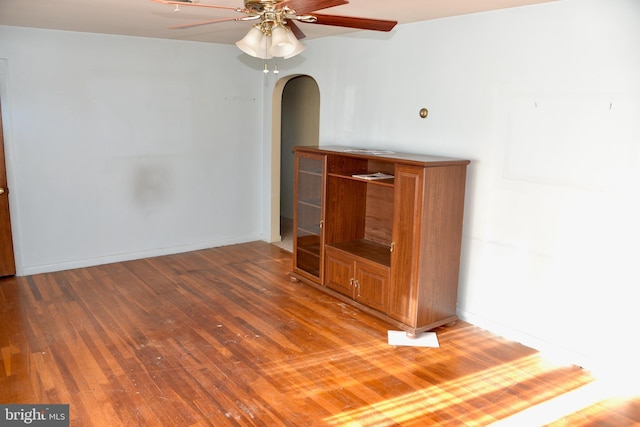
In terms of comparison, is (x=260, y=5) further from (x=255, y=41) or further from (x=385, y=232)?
(x=385, y=232)

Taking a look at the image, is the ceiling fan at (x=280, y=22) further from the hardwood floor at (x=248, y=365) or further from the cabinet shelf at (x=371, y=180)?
the hardwood floor at (x=248, y=365)

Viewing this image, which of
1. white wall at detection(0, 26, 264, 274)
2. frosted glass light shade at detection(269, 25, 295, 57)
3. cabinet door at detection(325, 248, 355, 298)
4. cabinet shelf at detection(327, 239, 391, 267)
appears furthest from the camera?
white wall at detection(0, 26, 264, 274)

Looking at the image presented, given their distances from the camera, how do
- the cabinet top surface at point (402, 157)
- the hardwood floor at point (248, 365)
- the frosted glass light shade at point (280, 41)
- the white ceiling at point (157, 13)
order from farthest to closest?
the cabinet top surface at point (402, 157)
the white ceiling at point (157, 13)
the hardwood floor at point (248, 365)
the frosted glass light shade at point (280, 41)

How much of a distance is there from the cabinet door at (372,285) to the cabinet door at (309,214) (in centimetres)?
54

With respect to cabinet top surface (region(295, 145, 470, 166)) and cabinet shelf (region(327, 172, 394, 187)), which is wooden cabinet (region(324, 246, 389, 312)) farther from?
cabinet top surface (region(295, 145, 470, 166))

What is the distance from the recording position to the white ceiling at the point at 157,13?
358 cm

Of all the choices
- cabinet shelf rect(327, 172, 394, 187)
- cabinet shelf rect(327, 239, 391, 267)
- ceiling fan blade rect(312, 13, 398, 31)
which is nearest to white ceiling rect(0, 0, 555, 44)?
ceiling fan blade rect(312, 13, 398, 31)

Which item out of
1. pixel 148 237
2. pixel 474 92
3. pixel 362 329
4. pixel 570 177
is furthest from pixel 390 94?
pixel 148 237

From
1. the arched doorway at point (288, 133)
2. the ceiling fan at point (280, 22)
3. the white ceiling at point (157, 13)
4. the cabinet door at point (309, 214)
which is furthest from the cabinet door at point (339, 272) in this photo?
the ceiling fan at point (280, 22)

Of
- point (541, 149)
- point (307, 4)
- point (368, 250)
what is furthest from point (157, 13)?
point (541, 149)

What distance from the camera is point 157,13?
405 centimetres

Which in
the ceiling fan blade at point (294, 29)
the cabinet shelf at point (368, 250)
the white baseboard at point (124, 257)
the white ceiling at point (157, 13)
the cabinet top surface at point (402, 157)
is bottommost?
the white baseboard at point (124, 257)

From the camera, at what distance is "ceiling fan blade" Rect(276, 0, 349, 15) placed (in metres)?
2.03

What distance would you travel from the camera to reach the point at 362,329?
13.4ft
